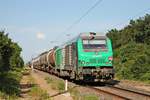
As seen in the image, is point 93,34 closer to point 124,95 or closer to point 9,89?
point 124,95

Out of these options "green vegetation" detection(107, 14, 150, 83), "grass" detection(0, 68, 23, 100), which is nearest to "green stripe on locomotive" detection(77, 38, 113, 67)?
"grass" detection(0, 68, 23, 100)

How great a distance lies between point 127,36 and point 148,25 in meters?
5.17

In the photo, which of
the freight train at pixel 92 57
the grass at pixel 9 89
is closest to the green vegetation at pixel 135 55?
the freight train at pixel 92 57

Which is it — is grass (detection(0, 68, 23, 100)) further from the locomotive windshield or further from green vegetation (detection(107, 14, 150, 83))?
green vegetation (detection(107, 14, 150, 83))

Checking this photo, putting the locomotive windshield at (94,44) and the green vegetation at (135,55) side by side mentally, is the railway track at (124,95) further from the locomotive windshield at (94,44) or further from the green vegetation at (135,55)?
the green vegetation at (135,55)

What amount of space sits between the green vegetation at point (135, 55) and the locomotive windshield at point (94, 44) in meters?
7.43

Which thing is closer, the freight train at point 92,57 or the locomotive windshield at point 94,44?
the freight train at point 92,57

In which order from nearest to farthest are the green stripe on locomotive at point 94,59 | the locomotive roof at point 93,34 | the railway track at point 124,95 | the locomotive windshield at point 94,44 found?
the railway track at point 124,95
the green stripe on locomotive at point 94,59
the locomotive windshield at point 94,44
the locomotive roof at point 93,34

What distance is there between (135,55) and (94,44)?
16.2 metres

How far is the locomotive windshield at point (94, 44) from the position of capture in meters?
28.0

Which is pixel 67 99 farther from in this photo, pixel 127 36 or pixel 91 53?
pixel 127 36

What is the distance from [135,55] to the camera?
43438 millimetres

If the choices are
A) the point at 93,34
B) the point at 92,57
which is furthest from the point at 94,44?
the point at 92,57

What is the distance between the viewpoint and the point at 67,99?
19.2 m
